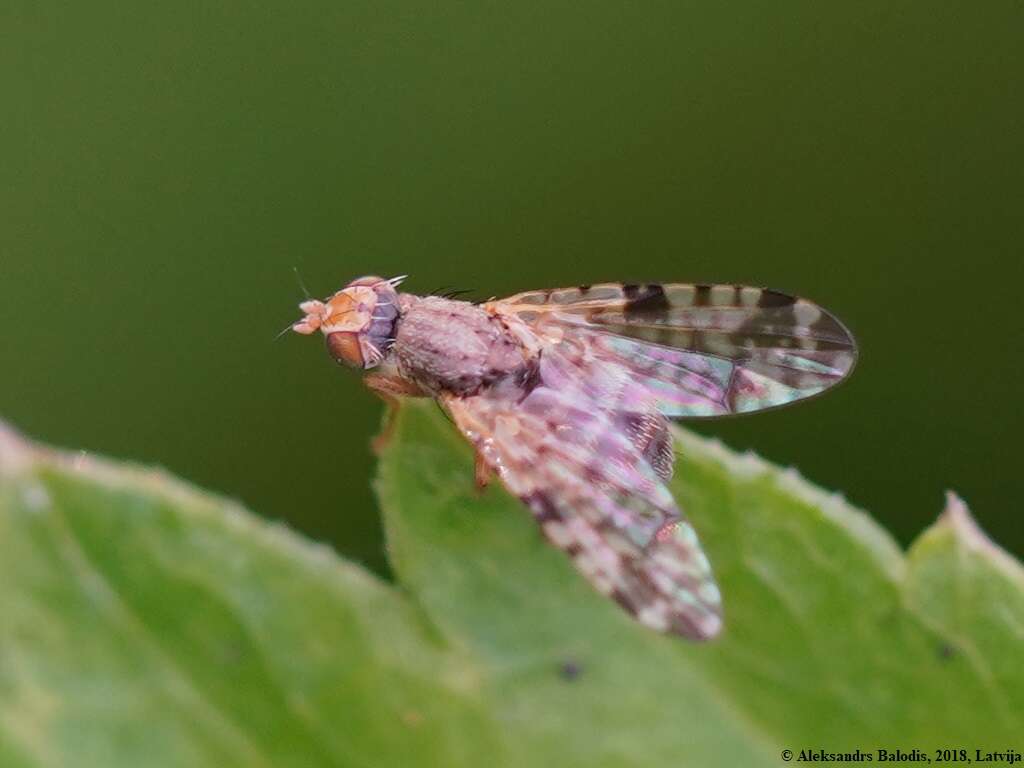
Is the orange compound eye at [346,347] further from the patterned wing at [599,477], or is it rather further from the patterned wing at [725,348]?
the patterned wing at [725,348]

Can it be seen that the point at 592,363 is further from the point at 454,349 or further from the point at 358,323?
the point at 358,323

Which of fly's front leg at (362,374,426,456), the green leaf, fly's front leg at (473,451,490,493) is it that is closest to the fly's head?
fly's front leg at (362,374,426,456)

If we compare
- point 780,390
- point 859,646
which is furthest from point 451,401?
point 859,646

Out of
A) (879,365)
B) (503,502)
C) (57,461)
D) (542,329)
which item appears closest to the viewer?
(57,461)

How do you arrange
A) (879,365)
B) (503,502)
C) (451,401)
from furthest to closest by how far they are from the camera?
(879,365) < (451,401) < (503,502)

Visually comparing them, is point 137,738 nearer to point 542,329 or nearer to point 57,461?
point 57,461
